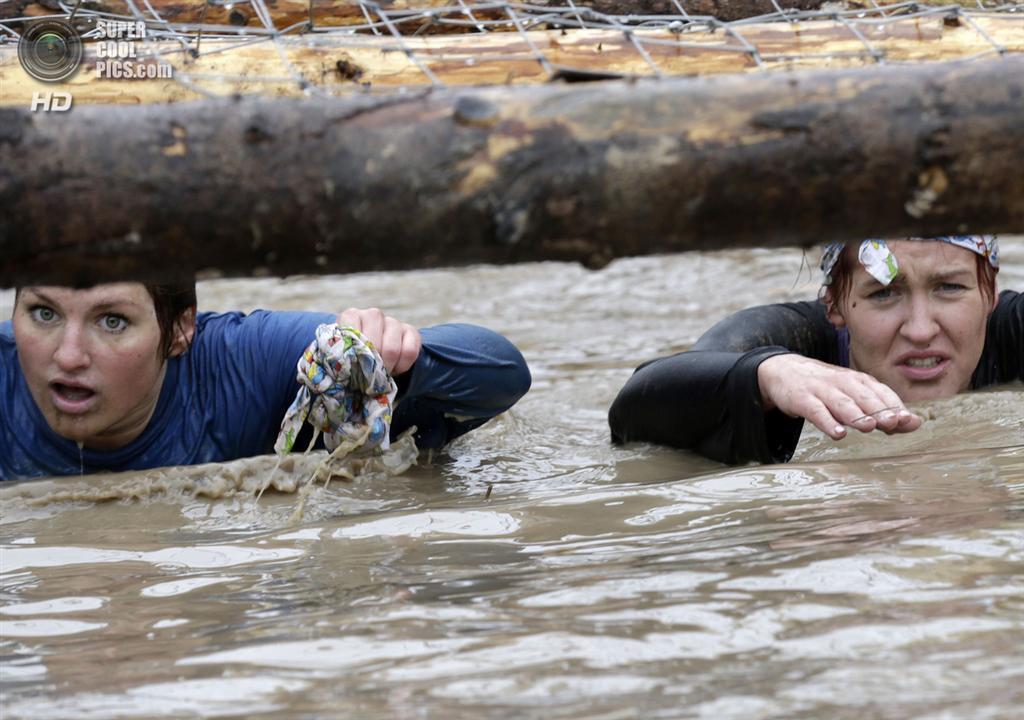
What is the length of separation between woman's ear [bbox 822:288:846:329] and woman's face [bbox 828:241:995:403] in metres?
0.11

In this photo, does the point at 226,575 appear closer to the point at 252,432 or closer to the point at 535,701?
the point at 535,701

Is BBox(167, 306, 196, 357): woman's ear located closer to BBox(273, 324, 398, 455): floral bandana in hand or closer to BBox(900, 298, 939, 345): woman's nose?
BBox(273, 324, 398, 455): floral bandana in hand

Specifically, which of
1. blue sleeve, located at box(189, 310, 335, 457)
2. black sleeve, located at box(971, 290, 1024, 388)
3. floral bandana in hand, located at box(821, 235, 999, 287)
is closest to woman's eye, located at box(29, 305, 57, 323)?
blue sleeve, located at box(189, 310, 335, 457)

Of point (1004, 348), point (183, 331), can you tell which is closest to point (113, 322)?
point (183, 331)

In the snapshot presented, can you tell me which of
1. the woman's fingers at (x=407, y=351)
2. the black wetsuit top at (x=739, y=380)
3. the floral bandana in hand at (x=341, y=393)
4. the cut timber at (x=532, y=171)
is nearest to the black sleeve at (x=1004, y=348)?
the black wetsuit top at (x=739, y=380)

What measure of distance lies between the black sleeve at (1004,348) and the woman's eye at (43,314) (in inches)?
129

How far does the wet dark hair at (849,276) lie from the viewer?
499cm

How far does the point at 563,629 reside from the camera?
262 cm

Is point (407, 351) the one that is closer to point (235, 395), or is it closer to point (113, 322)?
point (235, 395)

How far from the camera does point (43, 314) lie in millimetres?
4469

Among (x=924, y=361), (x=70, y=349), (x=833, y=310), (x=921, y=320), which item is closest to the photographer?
(x=70, y=349)

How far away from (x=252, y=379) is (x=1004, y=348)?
2.81 m

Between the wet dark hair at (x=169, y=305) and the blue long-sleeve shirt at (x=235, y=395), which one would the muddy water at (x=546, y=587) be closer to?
the blue long-sleeve shirt at (x=235, y=395)

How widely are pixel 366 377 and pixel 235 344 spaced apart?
76 centimetres
